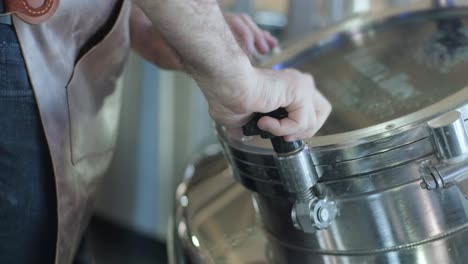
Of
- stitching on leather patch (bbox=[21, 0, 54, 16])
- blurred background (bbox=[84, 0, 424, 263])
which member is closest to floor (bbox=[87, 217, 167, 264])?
blurred background (bbox=[84, 0, 424, 263])

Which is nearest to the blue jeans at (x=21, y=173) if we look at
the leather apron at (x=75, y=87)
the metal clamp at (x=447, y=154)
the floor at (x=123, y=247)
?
the leather apron at (x=75, y=87)

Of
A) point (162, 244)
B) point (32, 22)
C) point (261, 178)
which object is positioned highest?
point (32, 22)

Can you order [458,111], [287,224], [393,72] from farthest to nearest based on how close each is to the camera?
[393,72] → [287,224] → [458,111]

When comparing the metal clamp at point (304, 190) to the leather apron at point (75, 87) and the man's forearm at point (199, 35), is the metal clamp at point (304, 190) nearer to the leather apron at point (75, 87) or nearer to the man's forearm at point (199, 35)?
the man's forearm at point (199, 35)

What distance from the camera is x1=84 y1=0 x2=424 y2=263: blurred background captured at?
6.35 ft

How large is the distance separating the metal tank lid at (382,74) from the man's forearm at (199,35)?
0.13m

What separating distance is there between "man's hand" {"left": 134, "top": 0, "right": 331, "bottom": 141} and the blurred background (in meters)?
0.96

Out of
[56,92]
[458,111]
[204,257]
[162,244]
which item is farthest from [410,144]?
[162,244]

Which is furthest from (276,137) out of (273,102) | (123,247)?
(123,247)

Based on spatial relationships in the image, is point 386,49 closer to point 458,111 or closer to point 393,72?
point 393,72

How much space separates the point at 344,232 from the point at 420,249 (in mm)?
88

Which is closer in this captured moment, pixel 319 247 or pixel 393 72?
pixel 319 247

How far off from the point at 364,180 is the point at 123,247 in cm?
162

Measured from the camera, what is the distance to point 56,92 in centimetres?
87
